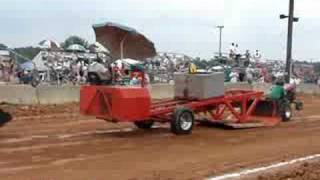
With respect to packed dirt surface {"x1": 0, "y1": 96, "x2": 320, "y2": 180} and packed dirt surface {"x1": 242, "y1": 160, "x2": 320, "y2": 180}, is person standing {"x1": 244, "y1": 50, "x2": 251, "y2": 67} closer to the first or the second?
packed dirt surface {"x1": 0, "y1": 96, "x2": 320, "y2": 180}

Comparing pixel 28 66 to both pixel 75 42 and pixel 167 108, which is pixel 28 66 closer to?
pixel 167 108

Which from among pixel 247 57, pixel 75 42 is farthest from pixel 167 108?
pixel 75 42

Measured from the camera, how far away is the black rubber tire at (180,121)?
1584 centimetres

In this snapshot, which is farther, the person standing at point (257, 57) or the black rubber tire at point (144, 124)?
the person standing at point (257, 57)

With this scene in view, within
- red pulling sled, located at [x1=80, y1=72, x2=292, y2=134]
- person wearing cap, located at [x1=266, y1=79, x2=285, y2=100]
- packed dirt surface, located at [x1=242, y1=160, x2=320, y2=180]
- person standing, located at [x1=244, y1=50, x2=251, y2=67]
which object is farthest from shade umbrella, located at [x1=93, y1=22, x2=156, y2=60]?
person standing, located at [x1=244, y1=50, x2=251, y2=67]

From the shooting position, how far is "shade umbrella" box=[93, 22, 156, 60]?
16.5 metres

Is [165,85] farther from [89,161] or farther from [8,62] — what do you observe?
[89,161]

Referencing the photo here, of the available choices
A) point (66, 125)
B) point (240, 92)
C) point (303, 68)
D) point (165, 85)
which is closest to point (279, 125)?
point (240, 92)

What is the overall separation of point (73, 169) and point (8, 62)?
1789 cm

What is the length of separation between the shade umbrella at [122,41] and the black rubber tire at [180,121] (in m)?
1.94

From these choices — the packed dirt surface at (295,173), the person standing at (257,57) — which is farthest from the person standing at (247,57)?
the packed dirt surface at (295,173)

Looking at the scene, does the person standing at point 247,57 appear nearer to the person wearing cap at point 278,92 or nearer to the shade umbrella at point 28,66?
the shade umbrella at point 28,66

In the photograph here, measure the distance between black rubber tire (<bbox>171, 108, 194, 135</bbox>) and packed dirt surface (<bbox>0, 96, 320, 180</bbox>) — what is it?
210 mm

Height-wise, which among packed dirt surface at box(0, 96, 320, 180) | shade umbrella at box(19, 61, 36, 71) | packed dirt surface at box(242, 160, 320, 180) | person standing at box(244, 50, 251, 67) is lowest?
packed dirt surface at box(0, 96, 320, 180)
